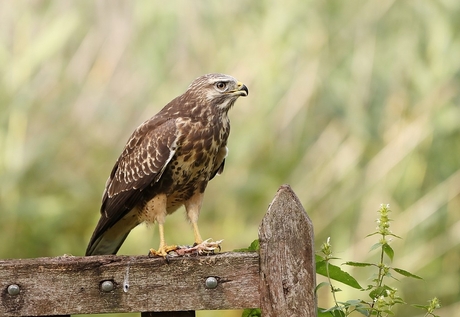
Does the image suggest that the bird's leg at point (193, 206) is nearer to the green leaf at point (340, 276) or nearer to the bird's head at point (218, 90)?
the bird's head at point (218, 90)

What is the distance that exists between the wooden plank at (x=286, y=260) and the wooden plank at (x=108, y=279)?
0.38 feet

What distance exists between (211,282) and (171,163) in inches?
52.6

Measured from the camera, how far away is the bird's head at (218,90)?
375 centimetres

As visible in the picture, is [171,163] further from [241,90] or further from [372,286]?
[372,286]

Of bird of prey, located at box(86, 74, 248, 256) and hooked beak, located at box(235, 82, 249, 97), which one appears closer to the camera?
bird of prey, located at box(86, 74, 248, 256)

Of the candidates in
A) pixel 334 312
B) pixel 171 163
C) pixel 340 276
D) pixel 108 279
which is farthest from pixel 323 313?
pixel 171 163

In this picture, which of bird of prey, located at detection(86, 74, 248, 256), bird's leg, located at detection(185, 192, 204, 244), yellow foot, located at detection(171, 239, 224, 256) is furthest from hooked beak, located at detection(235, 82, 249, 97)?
yellow foot, located at detection(171, 239, 224, 256)

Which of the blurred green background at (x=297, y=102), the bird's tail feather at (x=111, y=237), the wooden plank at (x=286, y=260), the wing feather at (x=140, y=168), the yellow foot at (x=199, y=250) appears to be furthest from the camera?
the blurred green background at (x=297, y=102)

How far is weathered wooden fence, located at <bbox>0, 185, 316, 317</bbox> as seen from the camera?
7.53ft

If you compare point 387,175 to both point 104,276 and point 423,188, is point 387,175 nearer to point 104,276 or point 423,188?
point 423,188

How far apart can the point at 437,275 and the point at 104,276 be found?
15.1 ft

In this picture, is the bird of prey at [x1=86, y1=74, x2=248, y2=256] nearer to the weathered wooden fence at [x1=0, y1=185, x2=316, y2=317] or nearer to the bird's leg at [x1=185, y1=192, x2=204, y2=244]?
the bird's leg at [x1=185, y1=192, x2=204, y2=244]

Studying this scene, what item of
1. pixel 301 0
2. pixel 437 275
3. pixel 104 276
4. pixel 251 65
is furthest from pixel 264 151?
pixel 104 276

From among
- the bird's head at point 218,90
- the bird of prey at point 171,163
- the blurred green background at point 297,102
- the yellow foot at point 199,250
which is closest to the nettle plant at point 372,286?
the yellow foot at point 199,250
